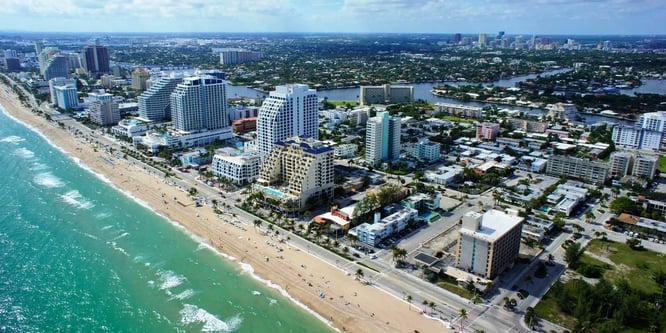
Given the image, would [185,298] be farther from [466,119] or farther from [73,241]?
[466,119]

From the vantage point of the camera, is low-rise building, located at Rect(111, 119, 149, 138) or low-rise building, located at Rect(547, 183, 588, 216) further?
low-rise building, located at Rect(111, 119, 149, 138)

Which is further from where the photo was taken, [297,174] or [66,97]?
[66,97]


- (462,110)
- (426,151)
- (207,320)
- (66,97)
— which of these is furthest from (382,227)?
(66,97)

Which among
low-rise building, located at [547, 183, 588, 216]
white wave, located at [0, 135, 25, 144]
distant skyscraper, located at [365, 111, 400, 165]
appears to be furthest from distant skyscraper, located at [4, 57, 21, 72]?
low-rise building, located at [547, 183, 588, 216]

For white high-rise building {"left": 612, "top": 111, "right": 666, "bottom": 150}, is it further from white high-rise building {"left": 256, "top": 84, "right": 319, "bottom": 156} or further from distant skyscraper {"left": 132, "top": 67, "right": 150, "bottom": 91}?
distant skyscraper {"left": 132, "top": 67, "right": 150, "bottom": 91}

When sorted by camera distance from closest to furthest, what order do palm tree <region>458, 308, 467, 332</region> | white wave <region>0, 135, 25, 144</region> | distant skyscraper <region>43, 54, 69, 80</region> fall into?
palm tree <region>458, 308, 467, 332</region> < white wave <region>0, 135, 25, 144</region> < distant skyscraper <region>43, 54, 69, 80</region>

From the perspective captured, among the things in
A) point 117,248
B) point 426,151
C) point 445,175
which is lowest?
point 117,248

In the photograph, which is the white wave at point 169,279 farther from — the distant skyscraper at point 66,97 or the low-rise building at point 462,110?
the distant skyscraper at point 66,97

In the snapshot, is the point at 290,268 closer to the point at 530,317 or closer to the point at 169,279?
the point at 169,279

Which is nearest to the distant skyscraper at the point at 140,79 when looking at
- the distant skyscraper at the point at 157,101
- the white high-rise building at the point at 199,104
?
the distant skyscraper at the point at 157,101
